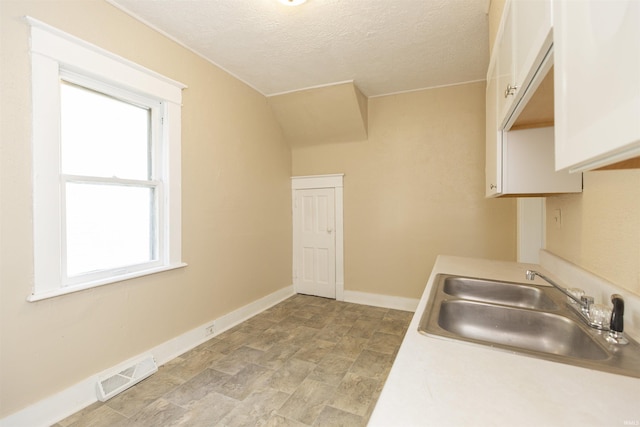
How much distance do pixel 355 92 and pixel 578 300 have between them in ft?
9.62

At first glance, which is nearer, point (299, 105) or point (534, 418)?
point (534, 418)

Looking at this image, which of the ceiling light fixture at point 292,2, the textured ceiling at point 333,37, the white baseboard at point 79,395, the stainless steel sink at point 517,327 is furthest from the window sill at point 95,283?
the ceiling light fixture at point 292,2

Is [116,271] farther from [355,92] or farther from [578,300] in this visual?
[355,92]

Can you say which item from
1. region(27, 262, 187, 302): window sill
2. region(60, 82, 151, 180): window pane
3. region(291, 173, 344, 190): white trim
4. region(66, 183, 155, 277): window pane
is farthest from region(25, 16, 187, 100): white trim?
region(291, 173, 344, 190): white trim

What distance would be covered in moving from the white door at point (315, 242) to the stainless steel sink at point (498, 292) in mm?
2378

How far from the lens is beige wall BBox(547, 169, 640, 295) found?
2.98 feet

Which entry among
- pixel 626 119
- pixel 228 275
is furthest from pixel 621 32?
pixel 228 275

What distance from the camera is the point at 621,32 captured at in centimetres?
40

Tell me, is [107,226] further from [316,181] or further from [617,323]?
[617,323]

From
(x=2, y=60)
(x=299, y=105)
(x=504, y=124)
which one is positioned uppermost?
(x=299, y=105)

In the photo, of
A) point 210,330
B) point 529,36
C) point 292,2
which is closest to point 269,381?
point 210,330

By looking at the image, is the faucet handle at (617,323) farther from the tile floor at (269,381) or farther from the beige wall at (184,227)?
the beige wall at (184,227)

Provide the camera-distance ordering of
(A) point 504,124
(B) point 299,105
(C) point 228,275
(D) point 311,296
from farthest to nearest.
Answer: (D) point 311,296 < (B) point 299,105 < (C) point 228,275 < (A) point 504,124

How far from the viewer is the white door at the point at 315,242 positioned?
3971mm
